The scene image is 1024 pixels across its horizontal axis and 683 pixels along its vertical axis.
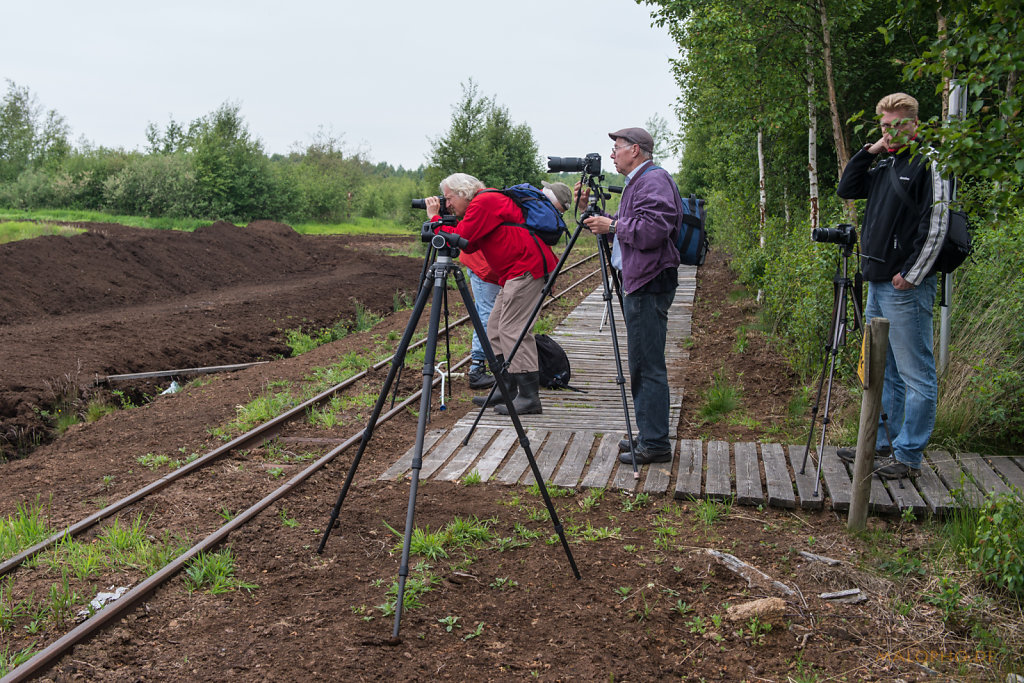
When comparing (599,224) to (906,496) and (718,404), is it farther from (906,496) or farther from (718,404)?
(718,404)

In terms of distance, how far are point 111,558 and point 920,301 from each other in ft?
15.7

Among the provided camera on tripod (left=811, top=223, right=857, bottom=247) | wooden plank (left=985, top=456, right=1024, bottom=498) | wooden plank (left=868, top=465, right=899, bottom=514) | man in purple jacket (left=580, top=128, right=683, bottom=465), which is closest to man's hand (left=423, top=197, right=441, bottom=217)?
man in purple jacket (left=580, top=128, right=683, bottom=465)

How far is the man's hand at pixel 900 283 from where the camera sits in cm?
455

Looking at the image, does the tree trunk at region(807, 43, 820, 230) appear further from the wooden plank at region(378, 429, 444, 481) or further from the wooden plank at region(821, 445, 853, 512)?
the wooden plank at region(378, 429, 444, 481)

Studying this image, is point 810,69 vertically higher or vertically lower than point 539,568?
higher

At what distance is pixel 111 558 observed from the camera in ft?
14.4

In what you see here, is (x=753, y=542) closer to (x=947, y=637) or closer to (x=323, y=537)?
(x=947, y=637)

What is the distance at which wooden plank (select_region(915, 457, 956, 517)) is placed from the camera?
14.4ft

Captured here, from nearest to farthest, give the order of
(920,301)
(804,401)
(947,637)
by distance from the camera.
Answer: (947,637), (920,301), (804,401)

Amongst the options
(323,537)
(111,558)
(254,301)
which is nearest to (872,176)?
(323,537)

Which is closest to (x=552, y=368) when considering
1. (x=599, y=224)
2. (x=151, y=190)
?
(x=599, y=224)

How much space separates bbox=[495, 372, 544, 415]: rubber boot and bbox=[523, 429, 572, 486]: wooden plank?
0.53 meters

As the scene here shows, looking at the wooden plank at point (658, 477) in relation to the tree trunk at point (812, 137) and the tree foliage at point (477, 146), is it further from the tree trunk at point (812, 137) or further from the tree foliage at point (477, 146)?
the tree foliage at point (477, 146)


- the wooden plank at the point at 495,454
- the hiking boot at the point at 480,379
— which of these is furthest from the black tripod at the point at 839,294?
the hiking boot at the point at 480,379
